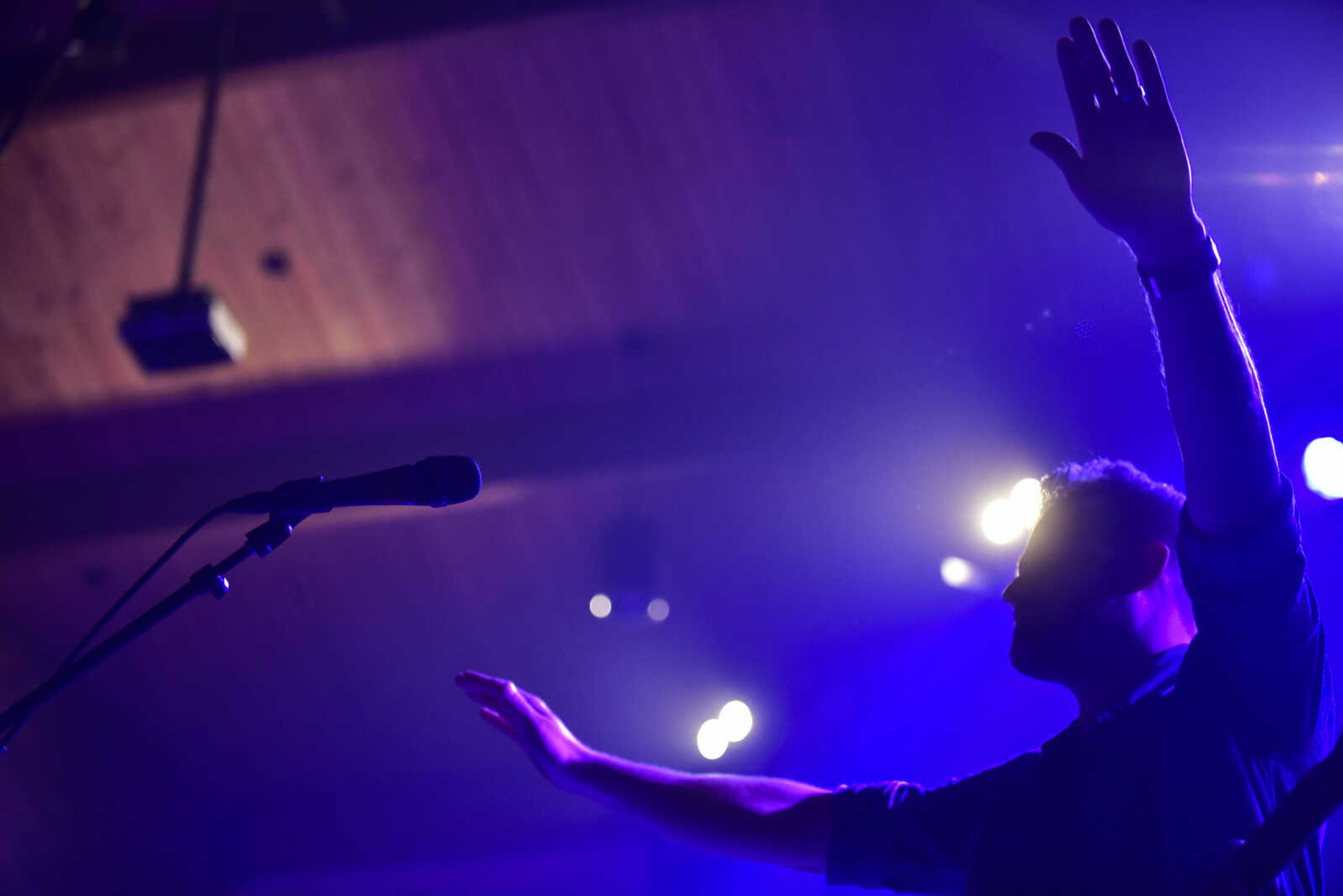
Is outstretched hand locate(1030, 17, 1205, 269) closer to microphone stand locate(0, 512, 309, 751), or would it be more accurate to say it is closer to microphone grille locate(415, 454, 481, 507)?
microphone grille locate(415, 454, 481, 507)

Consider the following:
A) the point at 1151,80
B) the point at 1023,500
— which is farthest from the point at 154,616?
the point at 1023,500

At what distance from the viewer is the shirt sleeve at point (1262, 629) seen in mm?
1311

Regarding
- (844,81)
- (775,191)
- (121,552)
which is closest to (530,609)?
(121,552)

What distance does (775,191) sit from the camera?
12.0 feet

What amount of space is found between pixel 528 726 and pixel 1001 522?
10.2ft

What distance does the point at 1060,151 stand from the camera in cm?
151

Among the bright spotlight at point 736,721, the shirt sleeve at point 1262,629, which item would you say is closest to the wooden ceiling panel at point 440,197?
the bright spotlight at point 736,721

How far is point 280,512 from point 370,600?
3290 millimetres

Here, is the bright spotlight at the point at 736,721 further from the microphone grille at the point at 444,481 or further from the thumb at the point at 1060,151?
the thumb at the point at 1060,151

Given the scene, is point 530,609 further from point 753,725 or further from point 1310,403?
point 1310,403

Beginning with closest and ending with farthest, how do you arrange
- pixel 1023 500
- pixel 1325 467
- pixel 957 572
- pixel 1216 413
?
pixel 1216 413, pixel 1325 467, pixel 1023 500, pixel 957 572

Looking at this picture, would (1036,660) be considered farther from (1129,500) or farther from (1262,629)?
(1262,629)

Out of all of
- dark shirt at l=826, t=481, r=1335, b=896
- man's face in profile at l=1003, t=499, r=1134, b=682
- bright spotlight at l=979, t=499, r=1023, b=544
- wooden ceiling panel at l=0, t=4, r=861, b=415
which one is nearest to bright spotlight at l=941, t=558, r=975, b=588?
bright spotlight at l=979, t=499, r=1023, b=544

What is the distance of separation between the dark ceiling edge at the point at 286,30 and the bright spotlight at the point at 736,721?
133 inches
